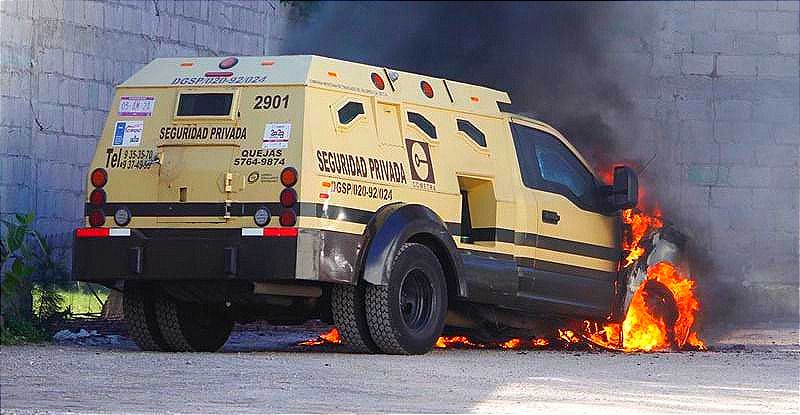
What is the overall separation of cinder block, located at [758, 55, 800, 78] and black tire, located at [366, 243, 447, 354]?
6594 millimetres

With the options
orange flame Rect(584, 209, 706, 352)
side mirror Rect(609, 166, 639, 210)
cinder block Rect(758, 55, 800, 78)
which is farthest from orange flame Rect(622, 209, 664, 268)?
cinder block Rect(758, 55, 800, 78)

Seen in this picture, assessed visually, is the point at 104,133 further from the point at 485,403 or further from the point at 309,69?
the point at 485,403

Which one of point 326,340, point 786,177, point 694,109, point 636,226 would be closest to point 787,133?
point 786,177

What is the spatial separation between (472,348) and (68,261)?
3116 mm

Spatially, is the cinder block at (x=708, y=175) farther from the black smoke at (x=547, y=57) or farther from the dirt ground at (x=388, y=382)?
the dirt ground at (x=388, y=382)

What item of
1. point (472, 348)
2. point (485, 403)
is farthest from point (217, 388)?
point (472, 348)

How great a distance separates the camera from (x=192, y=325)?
11.5 meters

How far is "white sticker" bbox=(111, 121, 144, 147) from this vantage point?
10742mm

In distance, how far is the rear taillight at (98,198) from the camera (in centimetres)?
1071

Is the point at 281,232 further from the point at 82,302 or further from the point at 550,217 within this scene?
the point at 82,302

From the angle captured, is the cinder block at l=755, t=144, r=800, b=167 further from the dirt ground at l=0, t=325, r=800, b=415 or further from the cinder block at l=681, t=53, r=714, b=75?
the dirt ground at l=0, t=325, r=800, b=415

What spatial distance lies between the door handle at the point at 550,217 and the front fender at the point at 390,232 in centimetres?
118

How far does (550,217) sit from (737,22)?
5501 millimetres

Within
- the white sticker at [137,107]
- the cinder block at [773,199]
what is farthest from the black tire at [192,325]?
the cinder block at [773,199]
